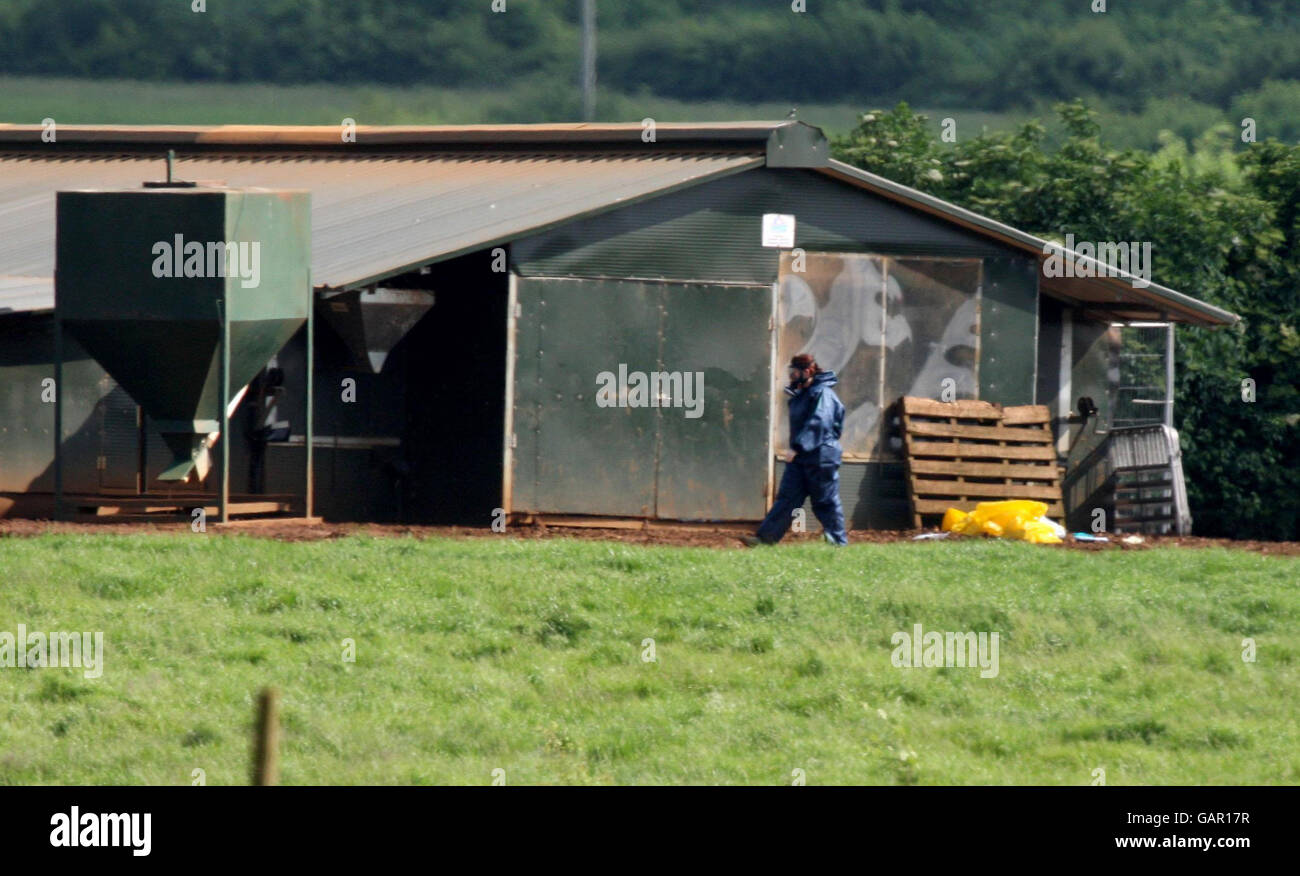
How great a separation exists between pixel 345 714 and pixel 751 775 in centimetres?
266

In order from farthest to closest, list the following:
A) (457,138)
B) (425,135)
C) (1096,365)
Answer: (425,135)
(457,138)
(1096,365)

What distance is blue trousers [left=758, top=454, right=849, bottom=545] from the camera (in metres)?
17.1

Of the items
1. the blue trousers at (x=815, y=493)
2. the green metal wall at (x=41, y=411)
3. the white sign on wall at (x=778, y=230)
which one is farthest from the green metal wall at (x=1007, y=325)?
the green metal wall at (x=41, y=411)

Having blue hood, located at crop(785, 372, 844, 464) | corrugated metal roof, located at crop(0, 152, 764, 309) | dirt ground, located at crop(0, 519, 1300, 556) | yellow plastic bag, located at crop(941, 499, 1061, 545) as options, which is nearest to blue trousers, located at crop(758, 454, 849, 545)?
blue hood, located at crop(785, 372, 844, 464)

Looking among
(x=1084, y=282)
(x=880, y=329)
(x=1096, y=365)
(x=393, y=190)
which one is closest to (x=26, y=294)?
(x=393, y=190)

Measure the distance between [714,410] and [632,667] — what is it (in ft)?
22.1

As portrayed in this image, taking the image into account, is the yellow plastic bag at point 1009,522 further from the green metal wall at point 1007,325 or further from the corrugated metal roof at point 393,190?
the corrugated metal roof at point 393,190

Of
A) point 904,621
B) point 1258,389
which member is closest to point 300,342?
point 904,621

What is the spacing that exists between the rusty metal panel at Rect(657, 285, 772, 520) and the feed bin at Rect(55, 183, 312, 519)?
13.1 ft

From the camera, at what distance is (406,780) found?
10453 millimetres

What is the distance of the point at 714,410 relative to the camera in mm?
19391

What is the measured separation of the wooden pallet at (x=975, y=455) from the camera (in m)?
20.1

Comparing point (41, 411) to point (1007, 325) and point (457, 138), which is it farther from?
point (1007, 325)

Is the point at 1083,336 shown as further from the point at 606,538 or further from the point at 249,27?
the point at 249,27
